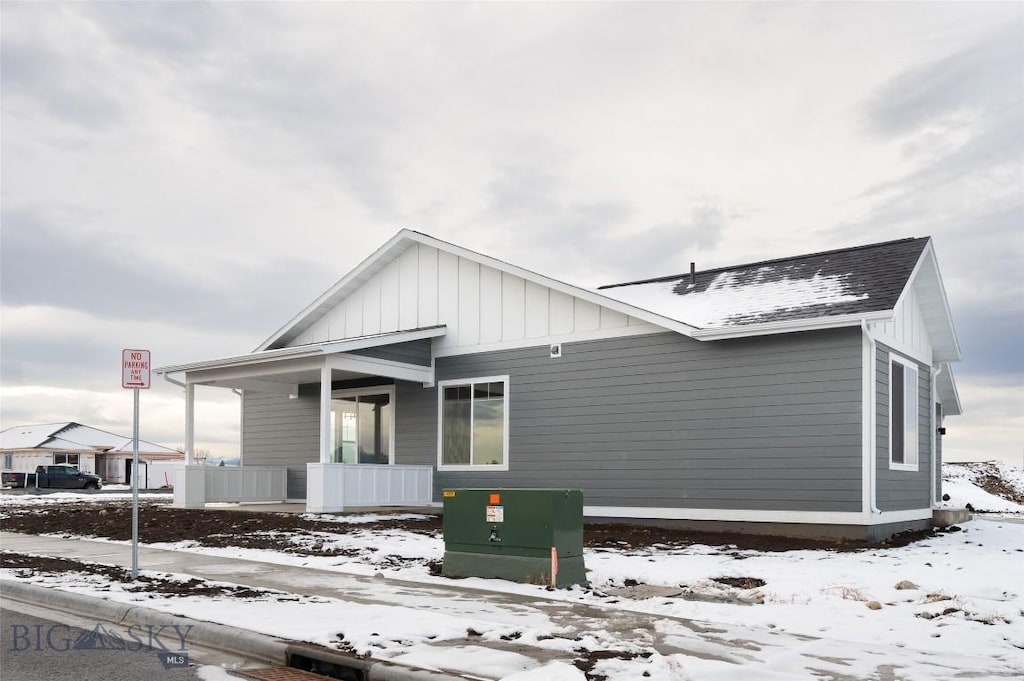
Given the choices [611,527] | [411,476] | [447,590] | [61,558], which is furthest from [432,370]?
[447,590]

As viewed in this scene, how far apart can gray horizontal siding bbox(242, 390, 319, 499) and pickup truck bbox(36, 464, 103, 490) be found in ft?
94.2

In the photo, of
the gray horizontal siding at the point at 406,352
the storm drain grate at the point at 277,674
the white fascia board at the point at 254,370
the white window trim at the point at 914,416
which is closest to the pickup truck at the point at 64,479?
the white fascia board at the point at 254,370

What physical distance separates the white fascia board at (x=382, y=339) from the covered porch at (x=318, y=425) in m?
0.02

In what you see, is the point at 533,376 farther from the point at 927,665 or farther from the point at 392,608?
the point at 927,665

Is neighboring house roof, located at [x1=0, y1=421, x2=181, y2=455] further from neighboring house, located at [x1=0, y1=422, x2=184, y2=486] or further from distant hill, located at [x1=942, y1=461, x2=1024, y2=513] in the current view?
distant hill, located at [x1=942, y1=461, x2=1024, y2=513]

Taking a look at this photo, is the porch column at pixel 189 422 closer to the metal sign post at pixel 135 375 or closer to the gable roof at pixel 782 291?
the gable roof at pixel 782 291

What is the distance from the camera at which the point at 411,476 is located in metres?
20.4

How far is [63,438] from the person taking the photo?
204ft

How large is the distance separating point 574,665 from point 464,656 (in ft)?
2.75

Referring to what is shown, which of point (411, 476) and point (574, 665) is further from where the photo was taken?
point (411, 476)

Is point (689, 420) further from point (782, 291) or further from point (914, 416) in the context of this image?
point (914, 416)

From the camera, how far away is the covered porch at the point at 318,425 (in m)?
19.0

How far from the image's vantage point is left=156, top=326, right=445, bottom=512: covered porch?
19000 mm

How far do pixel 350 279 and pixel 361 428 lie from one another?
11.8ft
